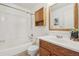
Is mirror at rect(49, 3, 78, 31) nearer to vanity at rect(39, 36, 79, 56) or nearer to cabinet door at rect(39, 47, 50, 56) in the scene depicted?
vanity at rect(39, 36, 79, 56)

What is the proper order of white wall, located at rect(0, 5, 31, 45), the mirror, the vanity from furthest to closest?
the mirror < white wall, located at rect(0, 5, 31, 45) < the vanity

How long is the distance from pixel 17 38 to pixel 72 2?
107 centimetres

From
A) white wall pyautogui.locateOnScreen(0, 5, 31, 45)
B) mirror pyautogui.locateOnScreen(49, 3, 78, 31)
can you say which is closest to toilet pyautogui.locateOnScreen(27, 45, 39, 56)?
white wall pyautogui.locateOnScreen(0, 5, 31, 45)

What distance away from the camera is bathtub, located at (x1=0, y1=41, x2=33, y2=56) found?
1.26 m

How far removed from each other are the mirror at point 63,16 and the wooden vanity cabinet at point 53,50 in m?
0.44

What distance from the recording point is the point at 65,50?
3.16 feet

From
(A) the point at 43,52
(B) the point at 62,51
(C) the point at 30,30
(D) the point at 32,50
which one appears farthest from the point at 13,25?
(B) the point at 62,51

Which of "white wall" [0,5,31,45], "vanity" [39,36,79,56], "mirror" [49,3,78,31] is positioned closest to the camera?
"vanity" [39,36,79,56]

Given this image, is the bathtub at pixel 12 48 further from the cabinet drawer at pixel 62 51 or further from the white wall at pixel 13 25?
the cabinet drawer at pixel 62 51

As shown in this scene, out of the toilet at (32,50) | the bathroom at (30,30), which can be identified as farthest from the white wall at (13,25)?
the toilet at (32,50)

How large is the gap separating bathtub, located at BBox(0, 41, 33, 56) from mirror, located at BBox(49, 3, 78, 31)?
0.65 metres

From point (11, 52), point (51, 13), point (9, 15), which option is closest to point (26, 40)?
point (11, 52)

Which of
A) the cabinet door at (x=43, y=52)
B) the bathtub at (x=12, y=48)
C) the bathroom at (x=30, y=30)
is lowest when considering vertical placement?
the cabinet door at (x=43, y=52)

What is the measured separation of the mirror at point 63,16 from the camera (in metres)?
1.38
